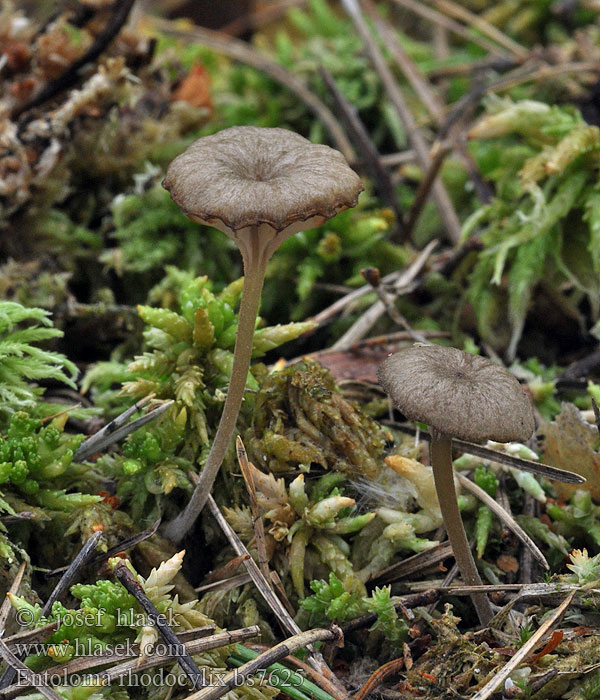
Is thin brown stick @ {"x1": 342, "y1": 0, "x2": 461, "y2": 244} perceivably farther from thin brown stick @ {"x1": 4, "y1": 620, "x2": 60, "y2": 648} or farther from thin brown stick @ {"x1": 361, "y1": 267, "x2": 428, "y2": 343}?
thin brown stick @ {"x1": 4, "y1": 620, "x2": 60, "y2": 648}

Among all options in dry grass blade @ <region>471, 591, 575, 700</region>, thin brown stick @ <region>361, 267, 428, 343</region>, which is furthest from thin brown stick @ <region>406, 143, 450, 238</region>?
dry grass blade @ <region>471, 591, 575, 700</region>

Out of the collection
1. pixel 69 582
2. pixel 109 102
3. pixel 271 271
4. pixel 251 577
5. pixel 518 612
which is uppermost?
pixel 109 102

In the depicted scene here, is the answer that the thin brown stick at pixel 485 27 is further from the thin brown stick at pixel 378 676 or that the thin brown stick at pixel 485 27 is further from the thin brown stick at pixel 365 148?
the thin brown stick at pixel 378 676

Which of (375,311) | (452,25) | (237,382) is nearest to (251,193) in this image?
(237,382)

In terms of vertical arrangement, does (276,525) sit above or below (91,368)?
below

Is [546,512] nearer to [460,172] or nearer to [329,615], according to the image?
[329,615]

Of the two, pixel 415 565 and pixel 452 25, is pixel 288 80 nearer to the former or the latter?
pixel 452 25

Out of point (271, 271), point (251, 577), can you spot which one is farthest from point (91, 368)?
point (251, 577)
